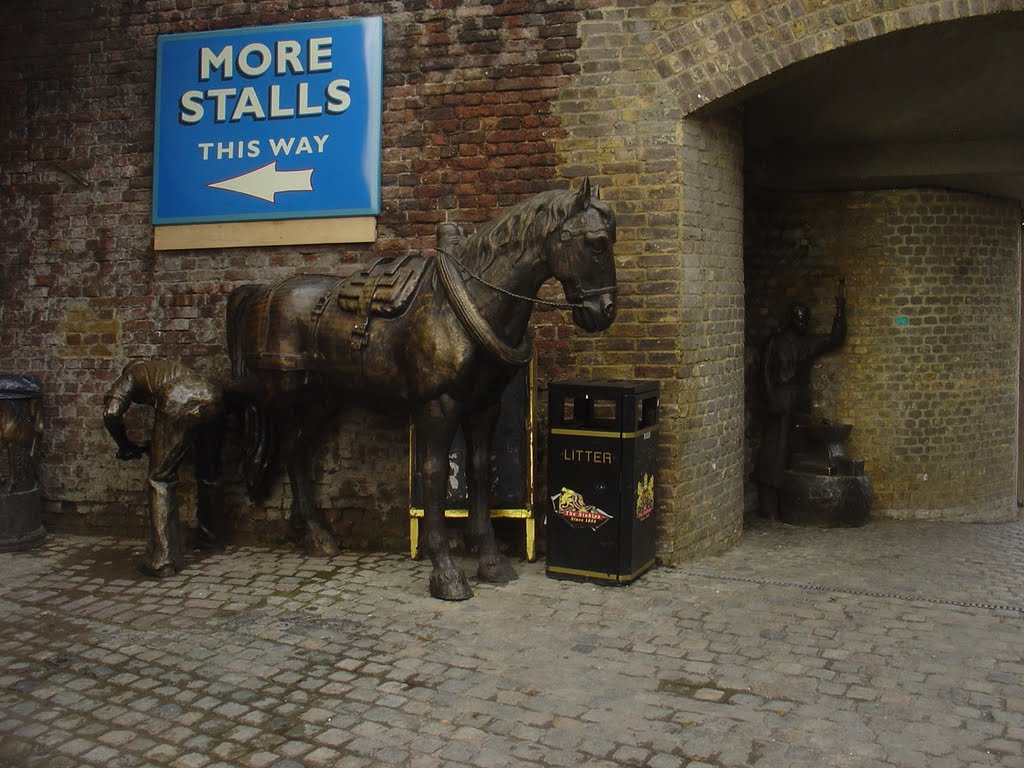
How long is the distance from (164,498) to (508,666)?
9.87 ft

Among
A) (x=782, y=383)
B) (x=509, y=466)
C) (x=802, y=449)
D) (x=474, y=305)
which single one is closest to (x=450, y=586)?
(x=509, y=466)

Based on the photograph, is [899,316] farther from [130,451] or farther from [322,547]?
[130,451]

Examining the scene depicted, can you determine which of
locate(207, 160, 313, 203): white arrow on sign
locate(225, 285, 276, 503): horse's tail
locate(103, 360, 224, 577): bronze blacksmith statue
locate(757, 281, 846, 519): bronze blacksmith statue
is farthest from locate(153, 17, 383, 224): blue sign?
locate(757, 281, 846, 519): bronze blacksmith statue

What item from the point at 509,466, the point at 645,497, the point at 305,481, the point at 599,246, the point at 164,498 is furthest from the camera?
the point at 305,481

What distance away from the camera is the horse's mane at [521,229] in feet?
18.7

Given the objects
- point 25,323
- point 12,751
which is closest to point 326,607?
point 12,751

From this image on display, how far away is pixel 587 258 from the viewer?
568cm

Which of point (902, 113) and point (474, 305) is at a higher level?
point (902, 113)

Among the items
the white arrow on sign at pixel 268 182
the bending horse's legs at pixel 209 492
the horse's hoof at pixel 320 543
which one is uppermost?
the white arrow on sign at pixel 268 182

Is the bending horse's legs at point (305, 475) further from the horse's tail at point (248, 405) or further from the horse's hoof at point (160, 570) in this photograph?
the horse's hoof at point (160, 570)

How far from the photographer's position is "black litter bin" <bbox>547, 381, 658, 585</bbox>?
244 inches

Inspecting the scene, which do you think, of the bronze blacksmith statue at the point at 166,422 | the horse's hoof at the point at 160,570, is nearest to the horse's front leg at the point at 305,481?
the bronze blacksmith statue at the point at 166,422

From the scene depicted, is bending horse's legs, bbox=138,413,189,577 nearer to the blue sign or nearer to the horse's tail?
the horse's tail

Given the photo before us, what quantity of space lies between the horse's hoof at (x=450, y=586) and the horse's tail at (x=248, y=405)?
6.23ft
